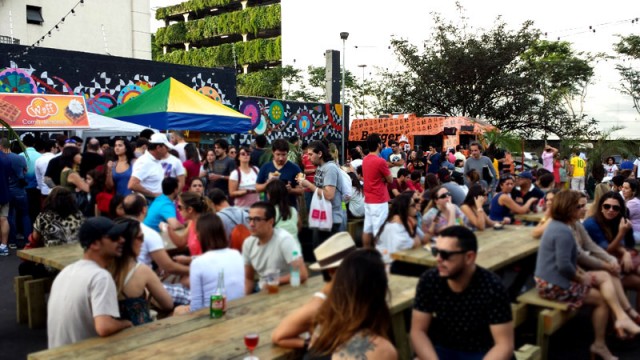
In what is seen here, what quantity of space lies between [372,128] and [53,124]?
52.5 feet

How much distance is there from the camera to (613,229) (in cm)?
566

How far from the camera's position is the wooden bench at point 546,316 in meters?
4.40

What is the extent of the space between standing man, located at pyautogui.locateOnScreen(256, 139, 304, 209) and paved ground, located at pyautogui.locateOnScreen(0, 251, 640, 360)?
9.98 feet

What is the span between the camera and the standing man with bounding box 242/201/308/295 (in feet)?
14.3

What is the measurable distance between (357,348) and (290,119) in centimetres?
1812

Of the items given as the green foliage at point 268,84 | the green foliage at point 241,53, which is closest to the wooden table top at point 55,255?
the green foliage at point 268,84

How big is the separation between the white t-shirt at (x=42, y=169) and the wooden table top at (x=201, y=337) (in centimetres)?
628

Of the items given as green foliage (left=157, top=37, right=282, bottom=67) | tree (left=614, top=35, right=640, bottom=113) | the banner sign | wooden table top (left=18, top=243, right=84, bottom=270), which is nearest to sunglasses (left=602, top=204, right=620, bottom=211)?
wooden table top (left=18, top=243, right=84, bottom=270)

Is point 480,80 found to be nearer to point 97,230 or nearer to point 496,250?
point 496,250

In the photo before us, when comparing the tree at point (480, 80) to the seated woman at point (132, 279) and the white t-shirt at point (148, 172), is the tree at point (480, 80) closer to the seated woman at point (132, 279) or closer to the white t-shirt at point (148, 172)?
the white t-shirt at point (148, 172)

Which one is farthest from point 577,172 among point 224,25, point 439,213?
point 224,25

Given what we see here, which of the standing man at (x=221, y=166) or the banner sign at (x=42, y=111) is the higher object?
the banner sign at (x=42, y=111)

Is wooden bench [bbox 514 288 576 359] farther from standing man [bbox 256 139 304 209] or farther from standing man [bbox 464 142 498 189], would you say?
standing man [bbox 464 142 498 189]

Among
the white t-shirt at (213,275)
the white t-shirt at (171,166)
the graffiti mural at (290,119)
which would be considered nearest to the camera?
the white t-shirt at (213,275)
